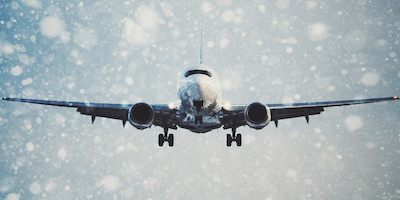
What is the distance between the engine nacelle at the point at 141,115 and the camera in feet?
44.3

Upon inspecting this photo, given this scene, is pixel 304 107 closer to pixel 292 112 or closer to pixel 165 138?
pixel 292 112

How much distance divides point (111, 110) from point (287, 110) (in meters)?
10.5

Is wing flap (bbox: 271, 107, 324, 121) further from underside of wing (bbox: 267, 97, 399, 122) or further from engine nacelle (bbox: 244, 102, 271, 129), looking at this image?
engine nacelle (bbox: 244, 102, 271, 129)

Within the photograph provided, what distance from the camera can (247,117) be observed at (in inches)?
565

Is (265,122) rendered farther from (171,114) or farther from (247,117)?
(171,114)

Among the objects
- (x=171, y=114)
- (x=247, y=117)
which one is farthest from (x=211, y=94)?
(x=171, y=114)

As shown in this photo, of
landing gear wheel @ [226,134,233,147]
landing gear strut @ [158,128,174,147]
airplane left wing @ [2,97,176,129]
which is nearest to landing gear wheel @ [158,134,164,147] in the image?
landing gear strut @ [158,128,174,147]

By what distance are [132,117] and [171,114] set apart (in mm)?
3734

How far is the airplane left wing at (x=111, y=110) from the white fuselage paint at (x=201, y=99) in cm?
103

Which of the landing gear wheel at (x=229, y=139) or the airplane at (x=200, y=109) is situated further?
the landing gear wheel at (x=229, y=139)

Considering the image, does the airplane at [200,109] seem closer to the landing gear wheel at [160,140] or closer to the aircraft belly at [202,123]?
the aircraft belly at [202,123]

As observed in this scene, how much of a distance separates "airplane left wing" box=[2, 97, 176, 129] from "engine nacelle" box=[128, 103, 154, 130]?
1797 mm

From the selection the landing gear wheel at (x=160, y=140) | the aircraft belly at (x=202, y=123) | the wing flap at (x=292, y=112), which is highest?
the wing flap at (x=292, y=112)

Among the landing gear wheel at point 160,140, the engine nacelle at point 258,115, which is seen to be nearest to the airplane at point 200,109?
the engine nacelle at point 258,115
